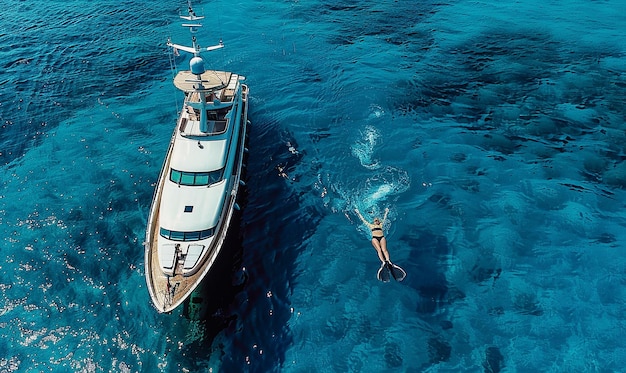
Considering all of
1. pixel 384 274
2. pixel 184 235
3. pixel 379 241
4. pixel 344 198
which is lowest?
pixel 384 274

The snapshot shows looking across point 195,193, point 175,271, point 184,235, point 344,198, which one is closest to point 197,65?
point 195,193

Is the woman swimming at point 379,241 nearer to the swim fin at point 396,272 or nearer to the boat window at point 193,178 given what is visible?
the swim fin at point 396,272

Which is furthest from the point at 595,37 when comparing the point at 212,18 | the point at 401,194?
the point at 212,18

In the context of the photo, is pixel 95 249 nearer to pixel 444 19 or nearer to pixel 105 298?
pixel 105 298

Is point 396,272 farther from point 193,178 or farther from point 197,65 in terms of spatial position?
point 197,65

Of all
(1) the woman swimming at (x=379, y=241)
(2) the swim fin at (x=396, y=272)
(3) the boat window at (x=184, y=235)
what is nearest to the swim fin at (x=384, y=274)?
(2) the swim fin at (x=396, y=272)

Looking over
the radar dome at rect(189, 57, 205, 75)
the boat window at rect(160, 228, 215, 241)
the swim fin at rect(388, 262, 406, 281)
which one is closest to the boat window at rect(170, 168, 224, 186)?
the boat window at rect(160, 228, 215, 241)

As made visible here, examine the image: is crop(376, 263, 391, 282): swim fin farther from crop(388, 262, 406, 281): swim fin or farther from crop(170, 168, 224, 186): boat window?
crop(170, 168, 224, 186): boat window
